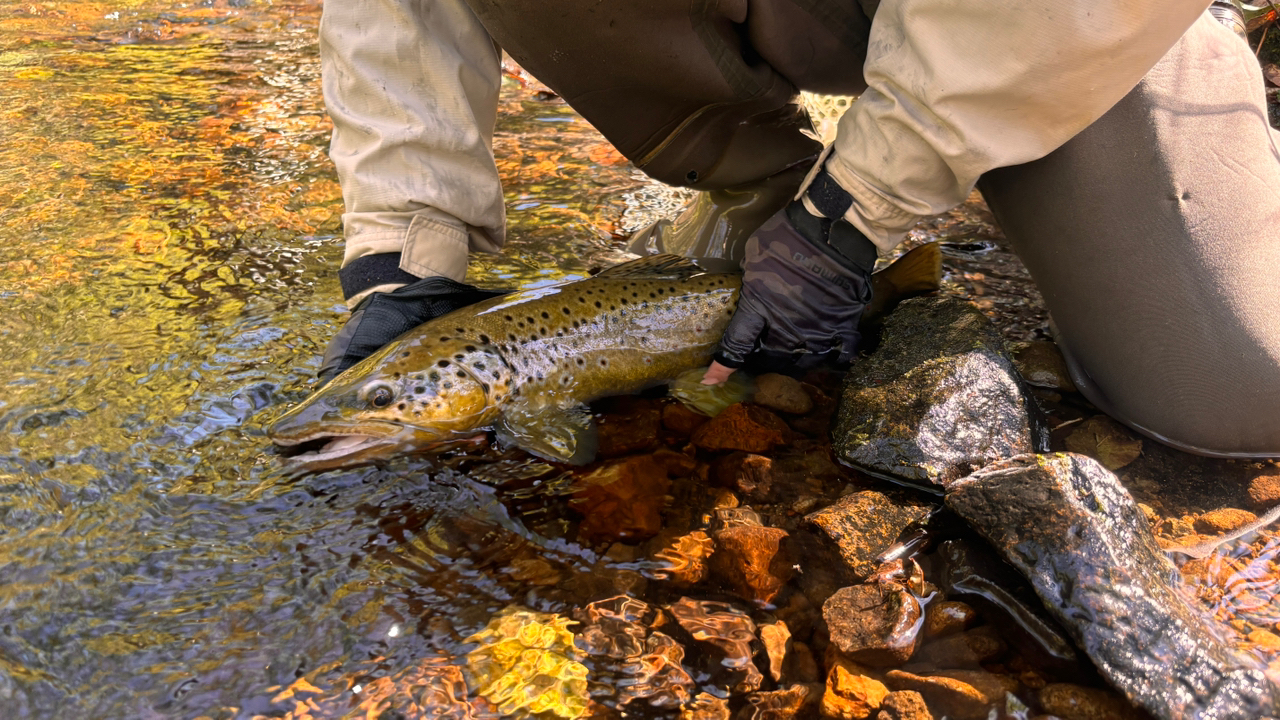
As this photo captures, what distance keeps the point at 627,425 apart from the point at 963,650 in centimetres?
129

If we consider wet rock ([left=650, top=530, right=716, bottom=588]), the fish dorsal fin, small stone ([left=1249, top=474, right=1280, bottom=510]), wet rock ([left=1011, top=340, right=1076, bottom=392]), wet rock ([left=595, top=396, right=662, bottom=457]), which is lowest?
wet rock ([left=595, top=396, right=662, bottom=457])

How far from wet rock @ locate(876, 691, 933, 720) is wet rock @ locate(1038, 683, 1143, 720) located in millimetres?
268

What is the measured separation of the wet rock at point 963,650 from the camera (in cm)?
200

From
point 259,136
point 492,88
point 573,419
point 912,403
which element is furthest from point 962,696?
point 259,136

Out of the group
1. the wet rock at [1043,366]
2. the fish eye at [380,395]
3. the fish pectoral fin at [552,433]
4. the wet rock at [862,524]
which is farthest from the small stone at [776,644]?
the wet rock at [1043,366]

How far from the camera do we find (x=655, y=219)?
4.25 metres

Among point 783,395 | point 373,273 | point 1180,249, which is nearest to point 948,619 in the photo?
point 783,395

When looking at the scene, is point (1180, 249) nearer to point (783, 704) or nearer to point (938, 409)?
point (938, 409)

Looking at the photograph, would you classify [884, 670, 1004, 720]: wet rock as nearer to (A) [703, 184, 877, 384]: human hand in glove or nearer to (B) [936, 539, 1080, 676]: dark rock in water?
(B) [936, 539, 1080, 676]: dark rock in water

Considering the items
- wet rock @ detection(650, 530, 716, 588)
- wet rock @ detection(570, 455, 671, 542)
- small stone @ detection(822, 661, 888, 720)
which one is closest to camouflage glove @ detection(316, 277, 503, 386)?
wet rock @ detection(570, 455, 671, 542)

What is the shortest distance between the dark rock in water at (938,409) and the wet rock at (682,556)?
600mm

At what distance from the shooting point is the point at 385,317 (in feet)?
9.66

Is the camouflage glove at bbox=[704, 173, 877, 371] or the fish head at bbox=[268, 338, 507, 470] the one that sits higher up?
the camouflage glove at bbox=[704, 173, 877, 371]

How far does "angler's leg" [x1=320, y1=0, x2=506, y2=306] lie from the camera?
9.81ft
